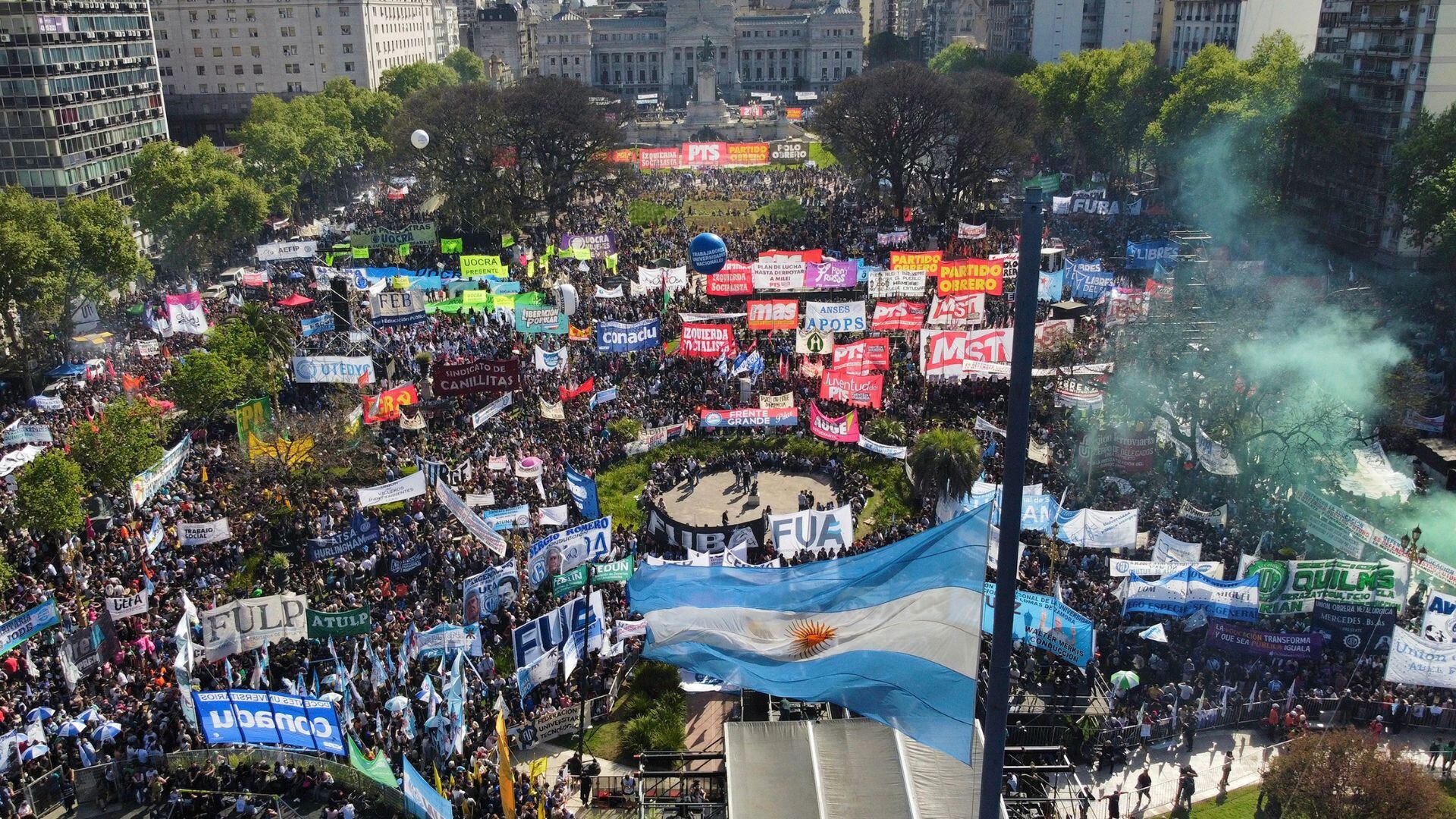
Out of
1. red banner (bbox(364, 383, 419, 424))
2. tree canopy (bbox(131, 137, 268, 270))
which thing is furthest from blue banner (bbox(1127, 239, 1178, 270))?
tree canopy (bbox(131, 137, 268, 270))

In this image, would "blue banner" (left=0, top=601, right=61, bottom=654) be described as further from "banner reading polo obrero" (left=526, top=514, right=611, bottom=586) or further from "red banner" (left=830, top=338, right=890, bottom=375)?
"red banner" (left=830, top=338, right=890, bottom=375)

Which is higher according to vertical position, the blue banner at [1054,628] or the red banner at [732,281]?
the red banner at [732,281]

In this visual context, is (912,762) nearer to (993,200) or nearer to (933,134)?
(933,134)

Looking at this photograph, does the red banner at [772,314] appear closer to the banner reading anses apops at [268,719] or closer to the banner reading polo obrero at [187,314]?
the banner reading polo obrero at [187,314]

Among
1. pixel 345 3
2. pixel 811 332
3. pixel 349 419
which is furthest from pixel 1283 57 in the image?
pixel 345 3

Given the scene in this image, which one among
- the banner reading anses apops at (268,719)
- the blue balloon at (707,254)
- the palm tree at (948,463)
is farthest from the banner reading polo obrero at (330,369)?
the blue balloon at (707,254)
